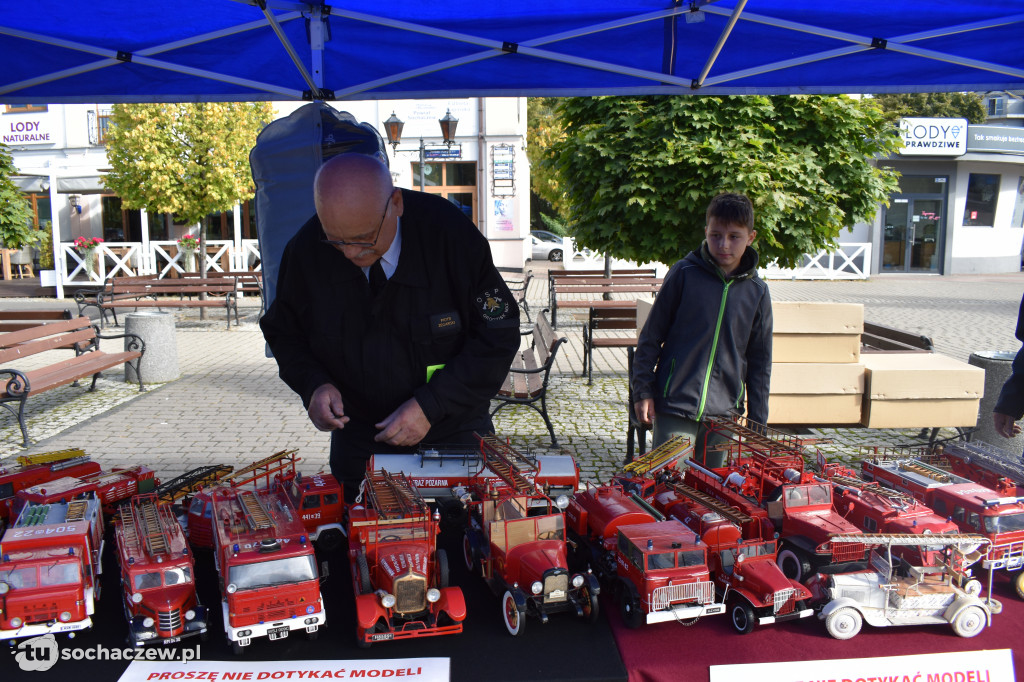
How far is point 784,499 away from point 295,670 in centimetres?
148

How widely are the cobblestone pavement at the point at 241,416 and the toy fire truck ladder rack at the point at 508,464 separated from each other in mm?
446

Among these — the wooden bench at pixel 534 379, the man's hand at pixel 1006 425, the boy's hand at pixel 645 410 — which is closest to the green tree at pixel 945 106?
the wooden bench at pixel 534 379

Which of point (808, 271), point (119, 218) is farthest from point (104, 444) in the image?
point (808, 271)

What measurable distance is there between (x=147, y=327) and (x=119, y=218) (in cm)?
1761

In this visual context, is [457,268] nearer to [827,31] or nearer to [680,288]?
[680,288]

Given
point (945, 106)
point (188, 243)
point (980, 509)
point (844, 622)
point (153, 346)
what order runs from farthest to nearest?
point (945, 106)
point (188, 243)
point (153, 346)
point (980, 509)
point (844, 622)

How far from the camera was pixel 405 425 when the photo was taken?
243 cm

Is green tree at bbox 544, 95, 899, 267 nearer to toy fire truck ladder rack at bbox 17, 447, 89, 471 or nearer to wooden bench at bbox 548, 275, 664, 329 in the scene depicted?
toy fire truck ladder rack at bbox 17, 447, 89, 471

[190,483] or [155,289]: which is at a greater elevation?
[190,483]

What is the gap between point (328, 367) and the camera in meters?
2.74

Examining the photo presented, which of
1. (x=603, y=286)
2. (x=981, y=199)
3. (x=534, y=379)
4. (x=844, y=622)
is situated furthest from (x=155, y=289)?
(x=981, y=199)

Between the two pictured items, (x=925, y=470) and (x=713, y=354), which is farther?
(x=713, y=354)

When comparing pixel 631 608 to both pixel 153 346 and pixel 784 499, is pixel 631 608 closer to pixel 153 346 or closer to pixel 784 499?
pixel 784 499

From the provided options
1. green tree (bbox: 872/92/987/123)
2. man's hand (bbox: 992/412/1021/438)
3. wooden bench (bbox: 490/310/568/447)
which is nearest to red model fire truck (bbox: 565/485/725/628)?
man's hand (bbox: 992/412/1021/438)
